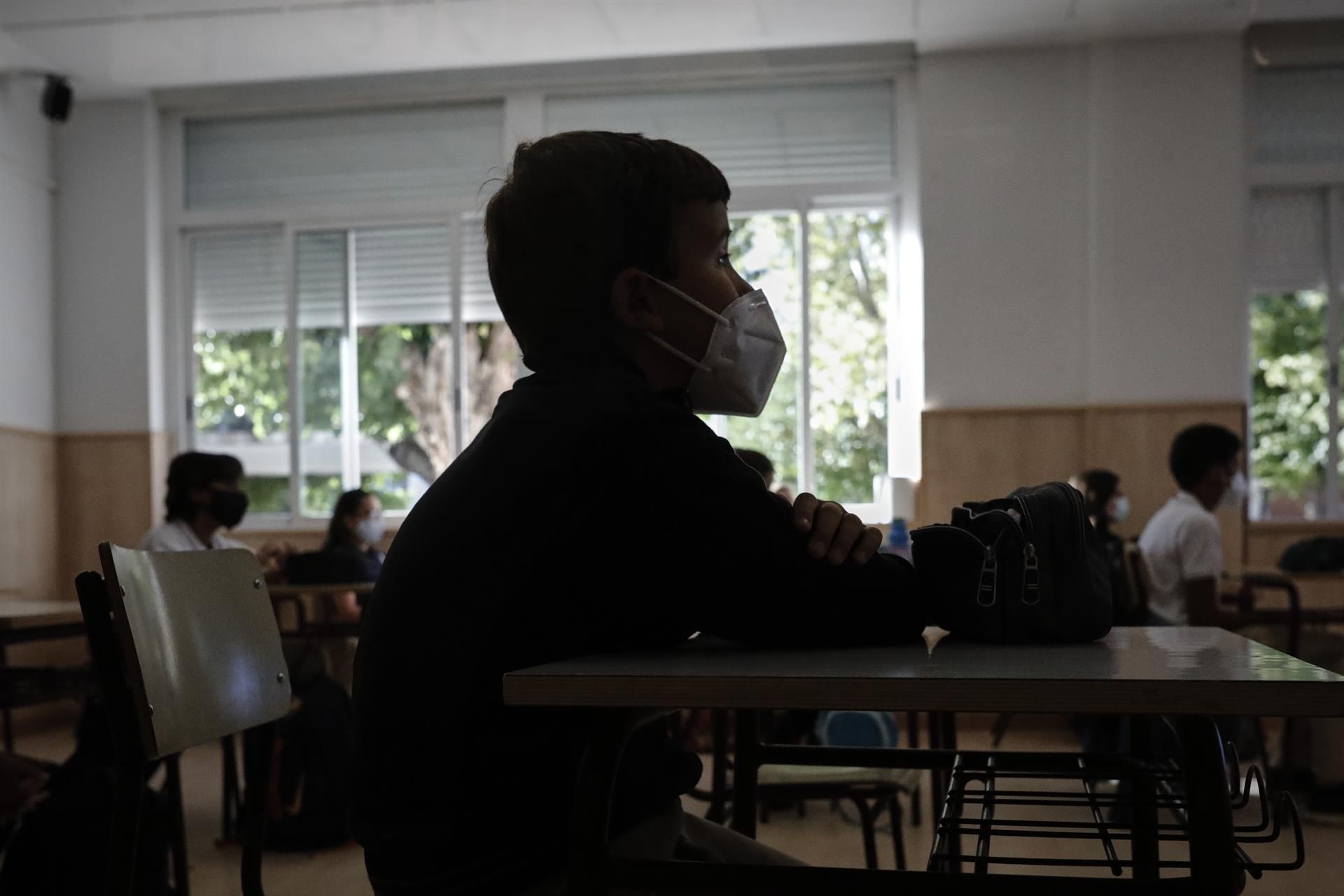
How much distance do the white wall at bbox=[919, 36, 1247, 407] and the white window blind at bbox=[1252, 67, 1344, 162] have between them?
23 centimetres

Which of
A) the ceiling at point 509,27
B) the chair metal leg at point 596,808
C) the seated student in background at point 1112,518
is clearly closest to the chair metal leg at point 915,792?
the seated student in background at point 1112,518

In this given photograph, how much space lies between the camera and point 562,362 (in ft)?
3.89

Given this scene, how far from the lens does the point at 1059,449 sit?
5.96 m

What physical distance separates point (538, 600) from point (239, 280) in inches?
249

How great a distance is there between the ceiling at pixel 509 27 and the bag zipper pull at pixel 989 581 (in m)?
4.80

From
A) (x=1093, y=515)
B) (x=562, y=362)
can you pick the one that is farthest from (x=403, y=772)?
(x=1093, y=515)

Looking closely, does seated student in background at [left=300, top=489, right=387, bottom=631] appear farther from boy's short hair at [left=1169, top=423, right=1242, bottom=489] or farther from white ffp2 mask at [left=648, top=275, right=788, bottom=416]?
boy's short hair at [left=1169, top=423, right=1242, bottom=489]

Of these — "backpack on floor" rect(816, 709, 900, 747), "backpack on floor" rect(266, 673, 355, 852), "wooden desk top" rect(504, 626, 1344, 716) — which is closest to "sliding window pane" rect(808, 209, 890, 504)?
"backpack on floor" rect(816, 709, 900, 747)

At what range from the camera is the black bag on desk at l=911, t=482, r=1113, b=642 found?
3.62ft

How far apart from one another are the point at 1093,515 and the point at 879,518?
1816 mm

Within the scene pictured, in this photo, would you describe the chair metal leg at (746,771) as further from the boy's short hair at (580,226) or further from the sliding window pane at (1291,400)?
the sliding window pane at (1291,400)

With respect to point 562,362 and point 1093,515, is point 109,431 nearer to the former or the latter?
point 1093,515

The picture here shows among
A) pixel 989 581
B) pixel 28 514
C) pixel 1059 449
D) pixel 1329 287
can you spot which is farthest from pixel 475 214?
pixel 989 581

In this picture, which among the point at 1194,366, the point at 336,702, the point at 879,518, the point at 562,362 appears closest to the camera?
the point at 562,362
